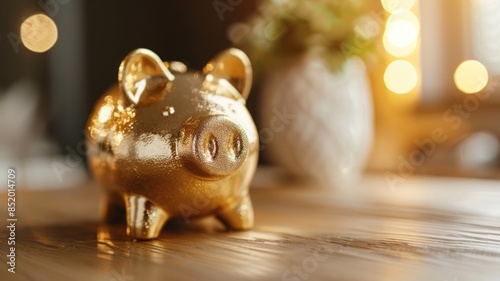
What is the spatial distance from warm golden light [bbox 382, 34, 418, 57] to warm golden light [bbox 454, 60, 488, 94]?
0.60 ft

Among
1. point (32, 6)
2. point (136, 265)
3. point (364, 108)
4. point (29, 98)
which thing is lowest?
point (136, 265)

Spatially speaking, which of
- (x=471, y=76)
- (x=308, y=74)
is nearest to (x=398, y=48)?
(x=471, y=76)

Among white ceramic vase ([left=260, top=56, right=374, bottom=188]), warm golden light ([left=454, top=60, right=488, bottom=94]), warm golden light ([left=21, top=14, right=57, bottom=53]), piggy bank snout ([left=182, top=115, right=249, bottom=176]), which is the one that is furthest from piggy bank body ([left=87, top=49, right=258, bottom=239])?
warm golden light ([left=21, top=14, right=57, bottom=53])

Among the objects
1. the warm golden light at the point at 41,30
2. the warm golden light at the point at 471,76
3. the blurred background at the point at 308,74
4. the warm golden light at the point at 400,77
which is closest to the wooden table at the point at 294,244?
the blurred background at the point at 308,74

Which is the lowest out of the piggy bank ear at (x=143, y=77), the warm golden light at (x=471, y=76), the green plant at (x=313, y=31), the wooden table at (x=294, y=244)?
the wooden table at (x=294, y=244)

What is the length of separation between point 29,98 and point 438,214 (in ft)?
9.14

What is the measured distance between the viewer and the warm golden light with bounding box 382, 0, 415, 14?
6.54 ft

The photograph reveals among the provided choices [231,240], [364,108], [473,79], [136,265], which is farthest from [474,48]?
[136,265]

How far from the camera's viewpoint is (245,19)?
2.41 metres

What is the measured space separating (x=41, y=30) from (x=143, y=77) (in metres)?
2.82

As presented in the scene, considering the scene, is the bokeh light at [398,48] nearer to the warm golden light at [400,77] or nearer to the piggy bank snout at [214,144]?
the warm golden light at [400,77]

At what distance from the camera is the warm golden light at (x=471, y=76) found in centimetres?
187

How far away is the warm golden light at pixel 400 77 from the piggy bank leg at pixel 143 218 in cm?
164

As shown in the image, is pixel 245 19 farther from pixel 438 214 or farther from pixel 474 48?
pixel 438 214
